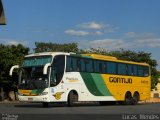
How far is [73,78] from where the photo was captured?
25.8 metres

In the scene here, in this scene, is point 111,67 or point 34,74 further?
point 111,67

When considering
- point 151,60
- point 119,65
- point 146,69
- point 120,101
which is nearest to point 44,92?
point 119,65

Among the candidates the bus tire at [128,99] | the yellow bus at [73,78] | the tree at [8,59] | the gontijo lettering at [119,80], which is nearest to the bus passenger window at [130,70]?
the yellow bus at [73,78]

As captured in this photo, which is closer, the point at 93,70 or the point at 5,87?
the point at 93,70

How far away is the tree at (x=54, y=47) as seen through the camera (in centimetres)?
7456

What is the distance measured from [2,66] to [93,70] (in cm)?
1689

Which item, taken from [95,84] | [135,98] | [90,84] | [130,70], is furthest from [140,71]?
[90,84]

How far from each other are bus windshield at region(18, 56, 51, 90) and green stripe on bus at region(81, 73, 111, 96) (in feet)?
9.94

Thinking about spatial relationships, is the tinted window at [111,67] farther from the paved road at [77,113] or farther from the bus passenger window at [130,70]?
the paved road at [77,113]

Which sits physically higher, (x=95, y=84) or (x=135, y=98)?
(x=95, y=84)

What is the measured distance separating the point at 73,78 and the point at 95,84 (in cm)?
251

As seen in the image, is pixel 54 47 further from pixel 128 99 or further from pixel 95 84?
pixel 95 84

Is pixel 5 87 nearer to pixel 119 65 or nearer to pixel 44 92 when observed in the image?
pixel 119 65

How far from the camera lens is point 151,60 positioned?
66.4 m
